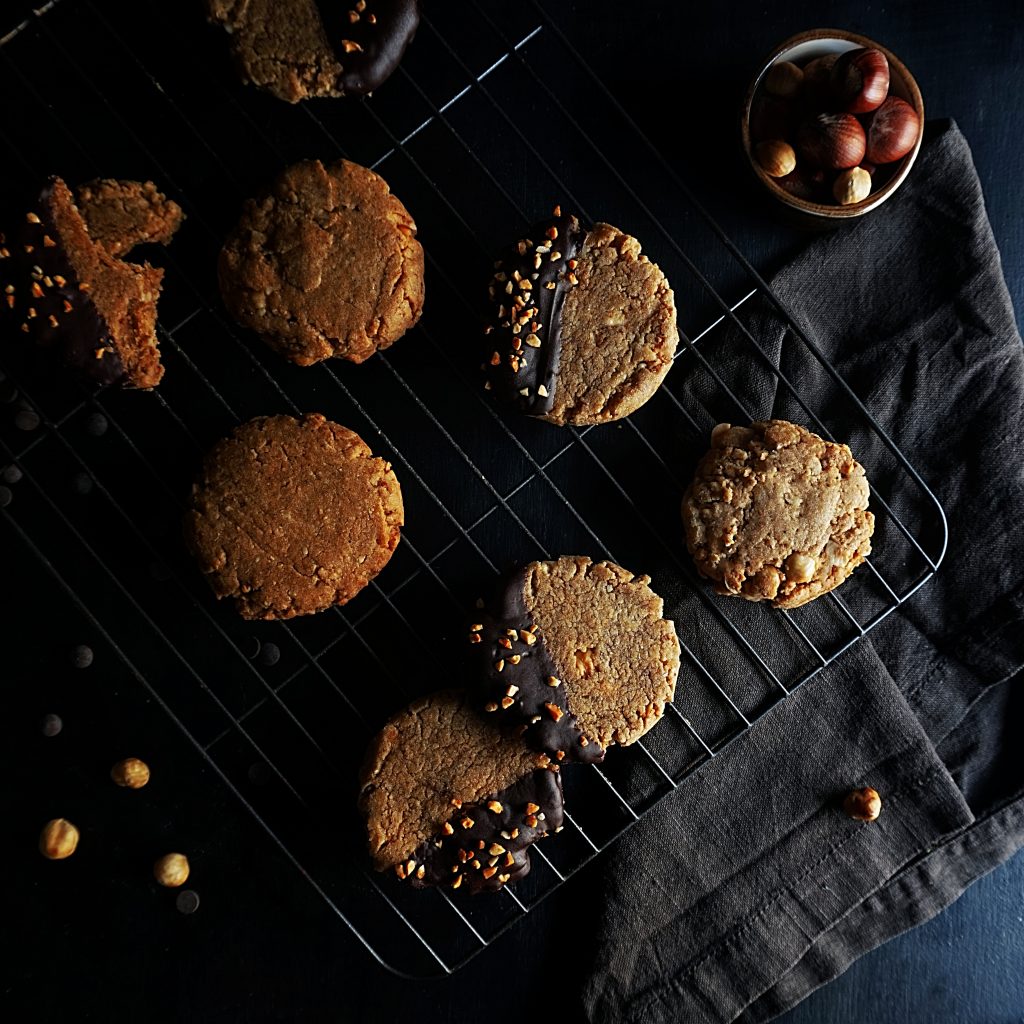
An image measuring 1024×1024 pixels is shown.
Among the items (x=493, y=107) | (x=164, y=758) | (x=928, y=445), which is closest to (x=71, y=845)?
(x=164, y=758)

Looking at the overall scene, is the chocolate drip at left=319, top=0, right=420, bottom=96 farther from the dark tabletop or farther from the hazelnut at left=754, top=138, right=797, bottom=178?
the hazelnut at left=754, top=138, right=797, bottom=178

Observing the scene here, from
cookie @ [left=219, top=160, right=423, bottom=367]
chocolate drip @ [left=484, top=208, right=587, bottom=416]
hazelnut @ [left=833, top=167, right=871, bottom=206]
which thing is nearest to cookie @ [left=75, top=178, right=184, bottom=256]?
cookie @ [left=219, top=160, right=423, bottom=367]

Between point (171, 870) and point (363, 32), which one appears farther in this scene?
point (171, 870)

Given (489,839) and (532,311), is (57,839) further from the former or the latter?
(532,311)

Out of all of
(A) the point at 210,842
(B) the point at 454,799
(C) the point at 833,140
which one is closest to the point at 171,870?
(A) the point at 210,842

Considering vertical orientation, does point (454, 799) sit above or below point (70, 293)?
below

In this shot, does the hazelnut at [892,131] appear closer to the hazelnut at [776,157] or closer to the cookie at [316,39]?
the hazelnut at [776,157]

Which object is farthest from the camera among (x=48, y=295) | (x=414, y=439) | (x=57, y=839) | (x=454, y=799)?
(x=414, y=439)
